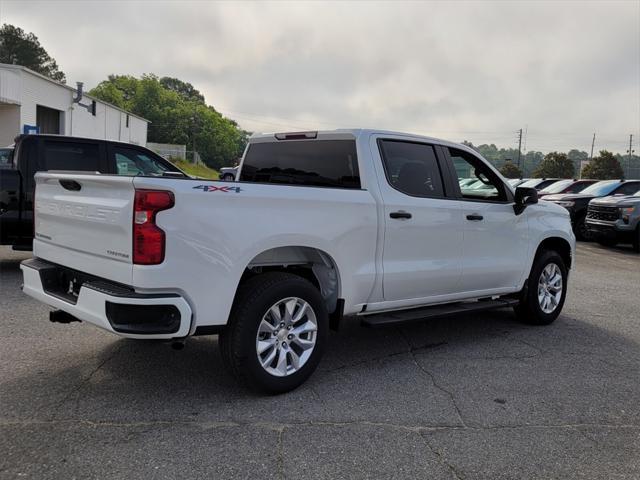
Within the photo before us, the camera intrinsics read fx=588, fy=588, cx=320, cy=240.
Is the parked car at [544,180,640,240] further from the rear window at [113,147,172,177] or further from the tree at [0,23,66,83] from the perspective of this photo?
the tree at [0,23,66,83]

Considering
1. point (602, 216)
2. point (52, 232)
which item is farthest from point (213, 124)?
point (52, 232)

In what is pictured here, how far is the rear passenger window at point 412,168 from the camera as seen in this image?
A: 5.04 meters

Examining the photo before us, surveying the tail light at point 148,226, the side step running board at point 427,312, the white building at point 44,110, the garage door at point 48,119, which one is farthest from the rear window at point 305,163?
the garage door at point 48,119

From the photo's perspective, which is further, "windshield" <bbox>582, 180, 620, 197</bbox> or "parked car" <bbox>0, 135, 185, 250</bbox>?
"windshield" <bbox>582, 180, 620, 197</bbox>

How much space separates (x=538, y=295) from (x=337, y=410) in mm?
3501

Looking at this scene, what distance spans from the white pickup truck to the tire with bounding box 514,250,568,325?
29 cm

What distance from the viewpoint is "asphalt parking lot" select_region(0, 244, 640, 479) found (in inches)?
128

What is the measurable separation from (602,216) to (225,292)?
1383cm

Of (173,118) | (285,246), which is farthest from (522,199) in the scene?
(173,118)

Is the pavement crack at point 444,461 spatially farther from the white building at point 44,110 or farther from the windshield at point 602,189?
the white building at point 44,110

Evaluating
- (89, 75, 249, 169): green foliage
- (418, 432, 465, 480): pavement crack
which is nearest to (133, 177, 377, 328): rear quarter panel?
(418, 432, 465, 480): pavement crack

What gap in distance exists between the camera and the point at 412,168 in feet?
17.2

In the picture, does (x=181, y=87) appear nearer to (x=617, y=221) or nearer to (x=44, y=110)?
(x=44, y=110)

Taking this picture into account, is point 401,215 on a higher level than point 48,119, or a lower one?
lower
